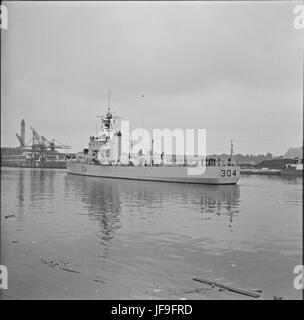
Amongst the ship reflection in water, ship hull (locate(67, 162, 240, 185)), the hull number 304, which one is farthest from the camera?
ship hull (locate(67, 162, 240, 185))

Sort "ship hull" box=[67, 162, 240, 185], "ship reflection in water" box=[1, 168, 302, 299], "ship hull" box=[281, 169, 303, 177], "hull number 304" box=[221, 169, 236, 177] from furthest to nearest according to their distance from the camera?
"ship hull" box=[281, 169, 303, 177]
"ship hull" box=[67, 162, 240, 185]
"hull number 304" box=[221, 169, 236, 177]
"ship reflection in water" box=[1, 168, 302, 299]

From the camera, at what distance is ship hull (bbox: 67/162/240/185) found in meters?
39.5

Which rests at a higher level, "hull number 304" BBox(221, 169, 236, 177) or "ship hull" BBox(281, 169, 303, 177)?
"hull number 304" BBox(221, 169, 236, 177)

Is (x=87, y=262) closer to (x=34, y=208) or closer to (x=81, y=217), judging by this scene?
(x=81, y=217)

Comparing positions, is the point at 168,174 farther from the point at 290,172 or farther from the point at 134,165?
the point at 290,172

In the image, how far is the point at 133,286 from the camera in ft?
20.4

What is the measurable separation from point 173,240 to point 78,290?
456 cm

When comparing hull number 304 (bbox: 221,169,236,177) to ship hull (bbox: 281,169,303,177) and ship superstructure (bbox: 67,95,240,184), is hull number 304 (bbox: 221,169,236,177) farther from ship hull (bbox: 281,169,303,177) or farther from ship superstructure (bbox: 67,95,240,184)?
ship hull (bbox: 281,169,303,177)

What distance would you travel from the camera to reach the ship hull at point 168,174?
130ft

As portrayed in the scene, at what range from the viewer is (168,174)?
143ft

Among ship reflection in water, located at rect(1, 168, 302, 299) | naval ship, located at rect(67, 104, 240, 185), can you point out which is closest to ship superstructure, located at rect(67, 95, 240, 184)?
naval ship, located at rect(67, 104, 240, 185)

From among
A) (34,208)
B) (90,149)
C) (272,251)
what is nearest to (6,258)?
(272,251)

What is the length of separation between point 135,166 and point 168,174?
6408 millimetres

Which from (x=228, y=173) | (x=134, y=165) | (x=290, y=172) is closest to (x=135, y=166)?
(x=134, y=165)
